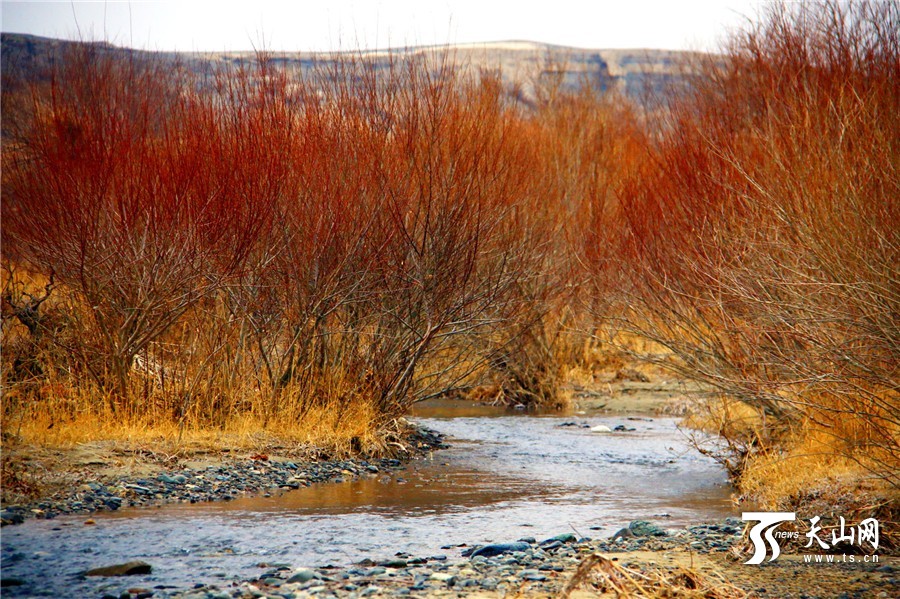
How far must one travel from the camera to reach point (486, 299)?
419 inches

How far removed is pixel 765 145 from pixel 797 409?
244 centimetres

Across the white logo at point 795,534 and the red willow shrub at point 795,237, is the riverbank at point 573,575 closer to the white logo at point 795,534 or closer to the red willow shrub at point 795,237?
the white logo at point 795,534

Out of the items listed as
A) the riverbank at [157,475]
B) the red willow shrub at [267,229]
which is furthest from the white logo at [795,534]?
the red willow shrub at [267,229]

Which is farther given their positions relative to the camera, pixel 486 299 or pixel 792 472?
pixel 486 299

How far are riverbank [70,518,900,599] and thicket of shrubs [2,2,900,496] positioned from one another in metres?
1.91

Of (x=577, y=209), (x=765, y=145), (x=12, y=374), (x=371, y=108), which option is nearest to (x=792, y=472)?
(x=765, y=145)

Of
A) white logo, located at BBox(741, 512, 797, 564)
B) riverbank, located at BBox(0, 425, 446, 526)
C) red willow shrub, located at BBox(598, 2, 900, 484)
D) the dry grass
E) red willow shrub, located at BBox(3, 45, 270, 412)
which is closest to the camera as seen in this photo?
the dry grass

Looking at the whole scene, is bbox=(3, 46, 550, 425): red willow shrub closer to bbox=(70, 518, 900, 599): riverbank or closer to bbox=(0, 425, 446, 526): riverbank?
bbox=(0, 425, 446, 526): riverbank

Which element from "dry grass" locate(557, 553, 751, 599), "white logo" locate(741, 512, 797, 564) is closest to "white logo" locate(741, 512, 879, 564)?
"white logo" locate(741, 512, 797, 564)

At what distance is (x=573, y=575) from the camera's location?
195 inches

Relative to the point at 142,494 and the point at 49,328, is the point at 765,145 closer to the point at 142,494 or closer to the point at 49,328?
the point at 142,494

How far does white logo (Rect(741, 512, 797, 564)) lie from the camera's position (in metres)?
5.73

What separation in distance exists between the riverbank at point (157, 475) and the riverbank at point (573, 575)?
2059 mm

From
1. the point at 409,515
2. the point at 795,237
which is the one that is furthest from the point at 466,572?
the point at 795,237
